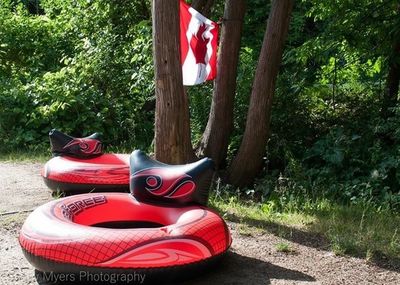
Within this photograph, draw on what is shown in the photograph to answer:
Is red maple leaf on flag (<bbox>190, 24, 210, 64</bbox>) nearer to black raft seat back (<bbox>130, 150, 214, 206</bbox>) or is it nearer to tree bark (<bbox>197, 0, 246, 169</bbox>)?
tree bark (<bbox>197, 0, 246, 169</bbox>)

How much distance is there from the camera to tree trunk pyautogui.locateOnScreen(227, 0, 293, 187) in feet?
23.8

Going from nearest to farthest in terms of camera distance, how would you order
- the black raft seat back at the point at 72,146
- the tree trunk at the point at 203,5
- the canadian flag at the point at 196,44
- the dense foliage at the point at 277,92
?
the black raft seat back at the point at 72,146, the canadian flag at the point at 196,44, the dense foliage at the point at 277,92, the tree trunk at the point at 203,5

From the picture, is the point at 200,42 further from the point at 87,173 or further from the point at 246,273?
the point at 246,273

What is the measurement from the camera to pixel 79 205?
15.3 feet

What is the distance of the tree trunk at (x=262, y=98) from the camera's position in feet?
23.8

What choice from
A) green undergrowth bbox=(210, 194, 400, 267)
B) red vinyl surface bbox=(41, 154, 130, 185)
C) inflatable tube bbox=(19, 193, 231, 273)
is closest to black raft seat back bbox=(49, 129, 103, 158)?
red vinyl surface bbox=(41, 154, 130, 185)

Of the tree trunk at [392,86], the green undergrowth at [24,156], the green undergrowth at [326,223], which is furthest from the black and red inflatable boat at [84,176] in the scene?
the tree trunk at [392,86]

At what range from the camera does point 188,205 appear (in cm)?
461

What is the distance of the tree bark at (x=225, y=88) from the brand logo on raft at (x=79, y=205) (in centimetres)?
329

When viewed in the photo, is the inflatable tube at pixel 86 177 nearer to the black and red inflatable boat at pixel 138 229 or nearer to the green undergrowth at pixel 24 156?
the black and red inflatable boat at pixel 138 229

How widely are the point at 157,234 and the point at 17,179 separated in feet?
14.6

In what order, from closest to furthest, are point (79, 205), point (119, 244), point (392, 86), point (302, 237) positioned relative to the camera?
1. point (119, 244)
2. point (79, 205)
3. point (302, 237)
4. point (392, 86)

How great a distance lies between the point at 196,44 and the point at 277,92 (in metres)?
2.29

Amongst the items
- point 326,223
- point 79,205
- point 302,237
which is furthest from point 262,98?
point 79,205
